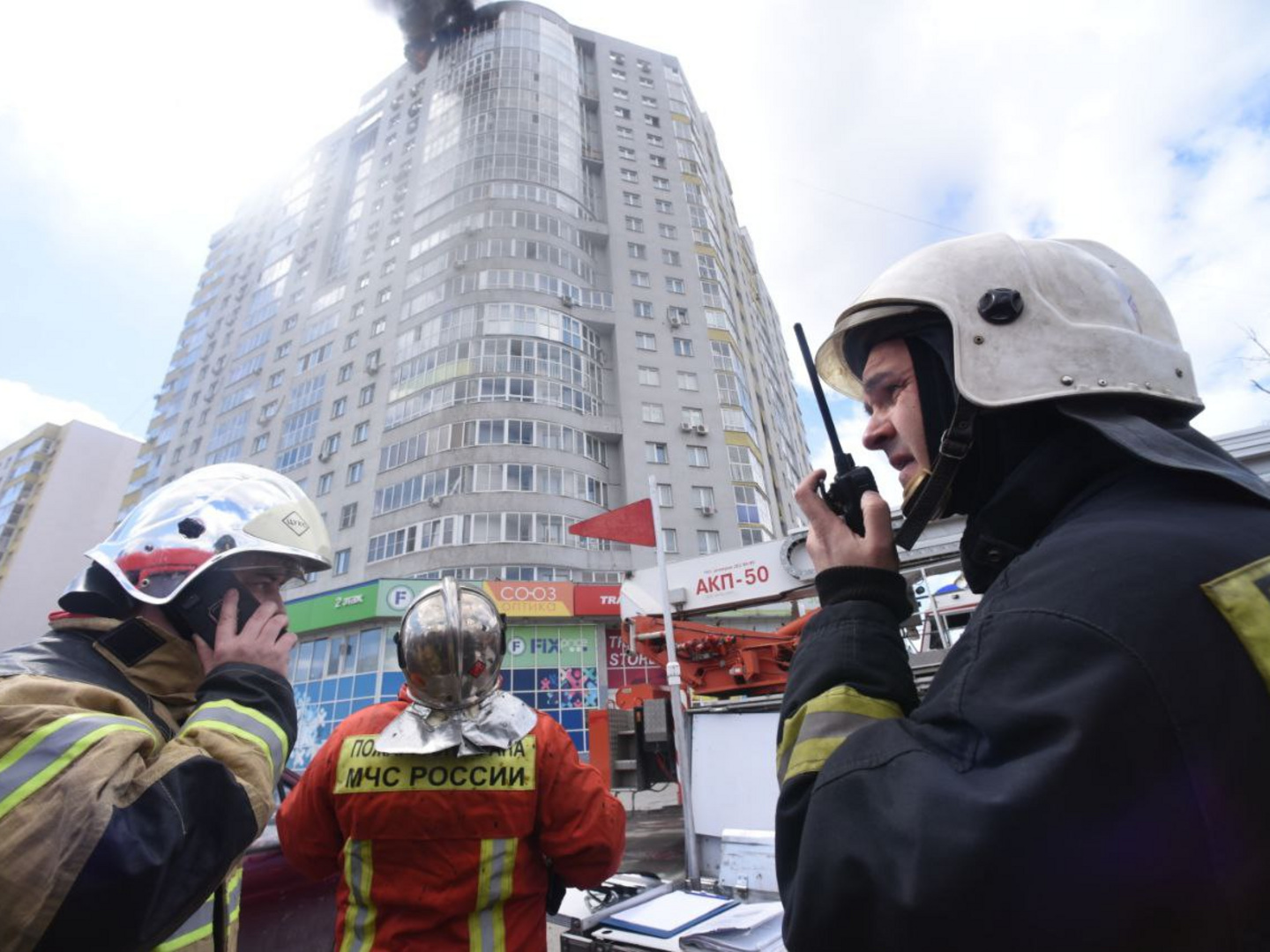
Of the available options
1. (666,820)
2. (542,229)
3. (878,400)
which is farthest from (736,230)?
(878,400)

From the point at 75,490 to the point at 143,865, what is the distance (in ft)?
268

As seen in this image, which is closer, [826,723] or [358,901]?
[826,723]

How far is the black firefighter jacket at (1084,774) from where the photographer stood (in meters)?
0.69

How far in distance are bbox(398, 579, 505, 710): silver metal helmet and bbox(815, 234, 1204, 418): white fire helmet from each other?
1848 mm

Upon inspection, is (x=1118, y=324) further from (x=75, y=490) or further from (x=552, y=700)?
(x=75, y=490)

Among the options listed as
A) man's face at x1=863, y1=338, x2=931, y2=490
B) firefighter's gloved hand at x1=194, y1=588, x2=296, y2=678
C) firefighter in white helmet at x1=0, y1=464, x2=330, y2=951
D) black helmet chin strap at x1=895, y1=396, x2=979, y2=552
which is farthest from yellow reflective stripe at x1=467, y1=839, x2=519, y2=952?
man's face at x1=863, y1=338, x2=931, y2=490

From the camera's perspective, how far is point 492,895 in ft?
6.87

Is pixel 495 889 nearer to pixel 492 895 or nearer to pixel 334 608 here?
pixel 492 895

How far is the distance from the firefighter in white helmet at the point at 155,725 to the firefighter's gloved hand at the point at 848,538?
1.52 meters

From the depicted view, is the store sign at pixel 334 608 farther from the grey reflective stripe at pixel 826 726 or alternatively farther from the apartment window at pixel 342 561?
the grey reflective stripe at pixel 826 726

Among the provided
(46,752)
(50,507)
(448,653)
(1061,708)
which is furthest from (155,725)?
(50,507)

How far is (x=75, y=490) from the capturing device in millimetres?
59750

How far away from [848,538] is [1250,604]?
670 mm

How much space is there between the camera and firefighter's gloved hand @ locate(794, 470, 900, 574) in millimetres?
1319
